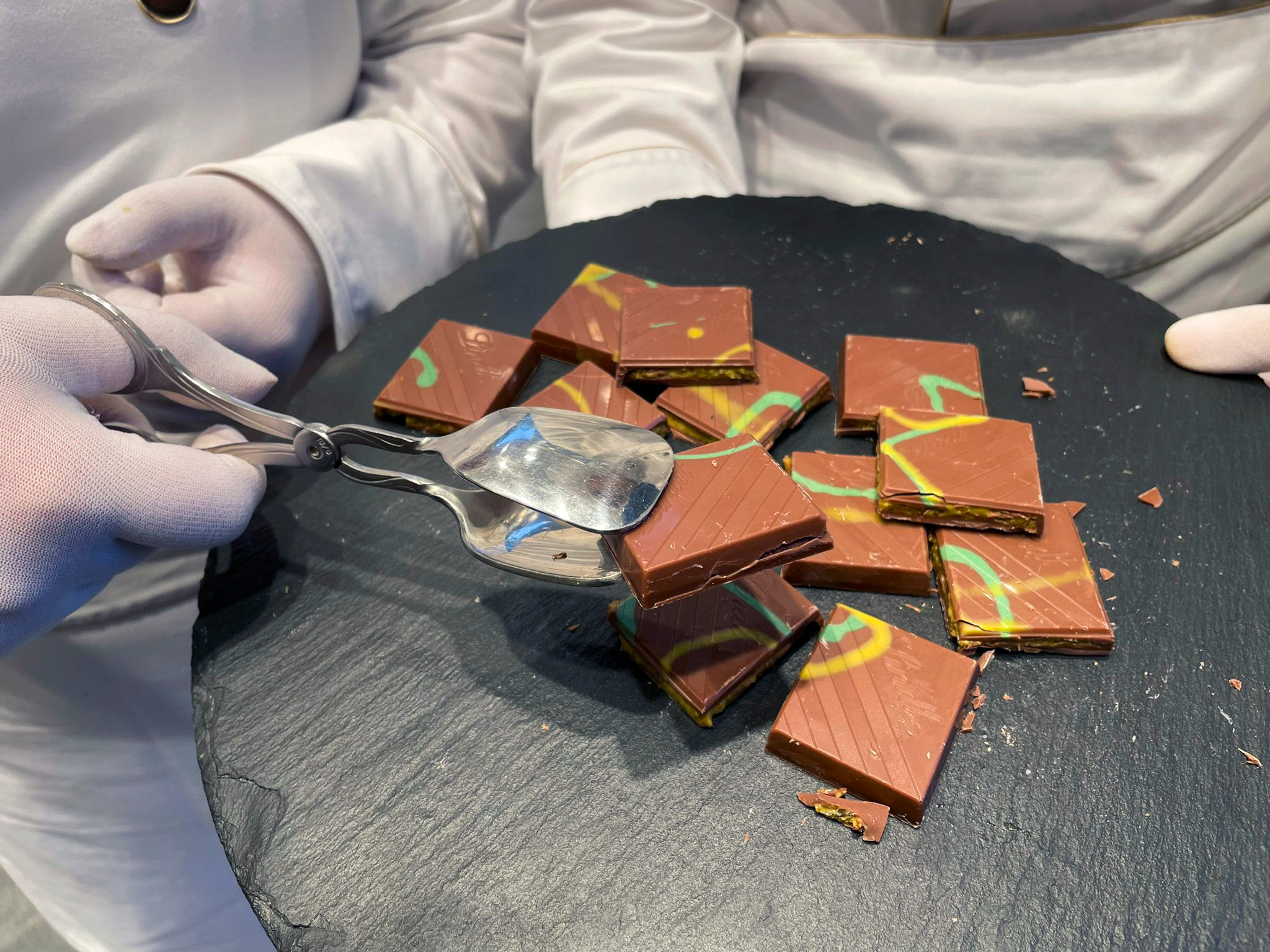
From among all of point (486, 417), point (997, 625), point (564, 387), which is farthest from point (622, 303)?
point (997, 625)

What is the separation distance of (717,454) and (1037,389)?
0.67 metres

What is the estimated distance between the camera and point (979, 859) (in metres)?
0.95

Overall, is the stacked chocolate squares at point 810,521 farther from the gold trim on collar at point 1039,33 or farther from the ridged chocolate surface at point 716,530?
the gold trim on collar at point 1039,33

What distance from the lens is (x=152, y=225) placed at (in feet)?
4.12

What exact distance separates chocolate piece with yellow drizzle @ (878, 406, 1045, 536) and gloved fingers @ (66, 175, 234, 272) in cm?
110

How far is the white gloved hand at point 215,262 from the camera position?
4.07 ft

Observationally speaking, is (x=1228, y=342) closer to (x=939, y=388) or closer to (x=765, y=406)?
(x=939, y=388)

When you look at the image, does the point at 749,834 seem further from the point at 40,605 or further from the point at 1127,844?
the point at 40,605

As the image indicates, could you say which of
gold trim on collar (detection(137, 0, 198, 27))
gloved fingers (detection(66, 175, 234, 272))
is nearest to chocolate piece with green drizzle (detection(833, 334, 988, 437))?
gloved fingers (detection(66, 175, 234, 272))

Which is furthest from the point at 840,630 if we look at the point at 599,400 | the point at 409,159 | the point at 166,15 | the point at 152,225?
the point at 166,15

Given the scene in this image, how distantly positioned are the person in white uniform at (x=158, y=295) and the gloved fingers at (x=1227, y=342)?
1363 millimetres

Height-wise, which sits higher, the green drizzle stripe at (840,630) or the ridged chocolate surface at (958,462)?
the ridged chocolate surface at (958,462)

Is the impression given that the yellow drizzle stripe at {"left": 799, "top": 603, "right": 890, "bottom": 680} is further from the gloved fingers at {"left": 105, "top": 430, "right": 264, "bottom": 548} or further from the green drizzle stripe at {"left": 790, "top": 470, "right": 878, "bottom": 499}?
the gloved fingers at {"left": 105, "top": 430, "right": 264, "bottom": 548}

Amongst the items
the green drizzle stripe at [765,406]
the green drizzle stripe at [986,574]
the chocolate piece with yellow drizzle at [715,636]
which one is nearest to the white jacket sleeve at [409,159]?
the green drizzle stripe at [765,406]
